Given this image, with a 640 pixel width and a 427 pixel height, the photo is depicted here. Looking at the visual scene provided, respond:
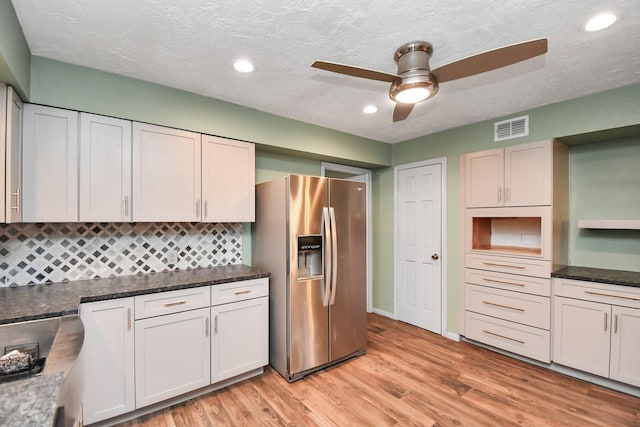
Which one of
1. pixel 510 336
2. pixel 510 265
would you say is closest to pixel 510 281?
pixel 510 265

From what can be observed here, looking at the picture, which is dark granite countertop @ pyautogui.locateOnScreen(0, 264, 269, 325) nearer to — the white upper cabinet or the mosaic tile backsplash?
the mosaic tile backsplash

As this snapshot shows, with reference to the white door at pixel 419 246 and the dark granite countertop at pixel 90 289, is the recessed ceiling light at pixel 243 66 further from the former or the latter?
the white door at pixel 419 246

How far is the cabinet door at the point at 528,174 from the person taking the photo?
2750 mm

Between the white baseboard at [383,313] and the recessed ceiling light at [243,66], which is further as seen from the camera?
the white baseboard at [383,313]

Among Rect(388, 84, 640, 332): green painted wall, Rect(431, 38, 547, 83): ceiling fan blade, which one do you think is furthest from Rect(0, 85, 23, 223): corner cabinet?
Rect(388, 84, 640, 332): green painted wall

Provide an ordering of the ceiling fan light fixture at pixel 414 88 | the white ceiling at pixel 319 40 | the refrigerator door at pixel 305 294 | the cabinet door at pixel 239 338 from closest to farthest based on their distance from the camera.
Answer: the white ceiling at pixel 319 40, the ceiling fan light fixture at pixel 414 88, the cabinet door at pixel 239 338, the refrigerator door at pixel 305 294

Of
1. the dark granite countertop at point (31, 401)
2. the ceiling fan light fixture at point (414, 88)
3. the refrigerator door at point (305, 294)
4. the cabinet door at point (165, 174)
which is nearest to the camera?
the dark granite countertop at point (31, 401)

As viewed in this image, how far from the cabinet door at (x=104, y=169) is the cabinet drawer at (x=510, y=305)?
136 inches

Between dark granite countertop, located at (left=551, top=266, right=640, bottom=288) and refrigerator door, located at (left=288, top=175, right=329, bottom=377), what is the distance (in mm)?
2202

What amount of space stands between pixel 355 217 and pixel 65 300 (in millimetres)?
2330

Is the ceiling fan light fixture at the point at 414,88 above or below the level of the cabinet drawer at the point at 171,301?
above

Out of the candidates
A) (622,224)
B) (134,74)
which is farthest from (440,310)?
(134,74)

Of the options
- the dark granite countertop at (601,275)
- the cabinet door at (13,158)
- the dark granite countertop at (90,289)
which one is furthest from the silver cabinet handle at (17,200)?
the dark granite countertop at (601,275)

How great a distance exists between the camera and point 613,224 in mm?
2516
